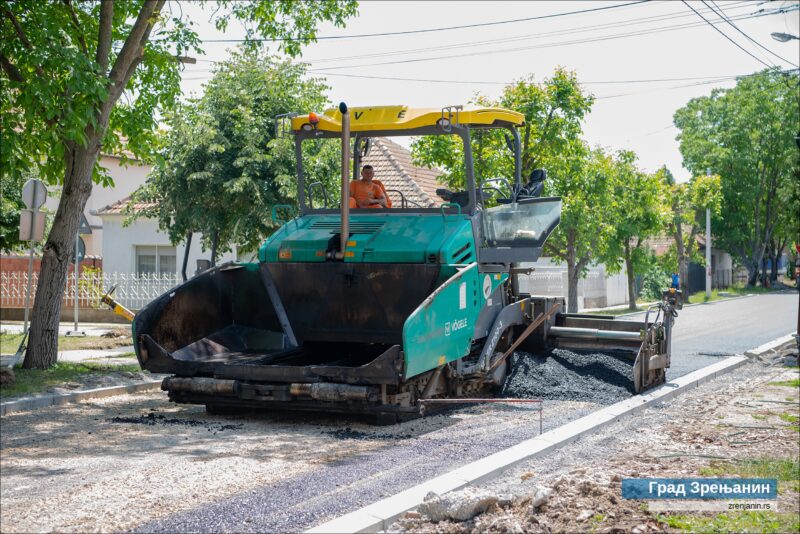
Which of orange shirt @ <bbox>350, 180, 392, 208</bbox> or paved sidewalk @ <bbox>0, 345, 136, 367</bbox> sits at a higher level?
orange shirt @ <bbox>350, 180, 392, 208</bbox>

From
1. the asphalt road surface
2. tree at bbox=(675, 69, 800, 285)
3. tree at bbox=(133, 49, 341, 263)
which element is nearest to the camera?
the asphalt road surface

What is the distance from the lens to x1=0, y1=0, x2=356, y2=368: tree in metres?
11.1

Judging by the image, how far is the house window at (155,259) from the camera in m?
30.1

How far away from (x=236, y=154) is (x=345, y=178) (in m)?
9.54

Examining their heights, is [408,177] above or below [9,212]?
above

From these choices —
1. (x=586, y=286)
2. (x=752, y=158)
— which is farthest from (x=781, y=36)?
(x=752, y=158)

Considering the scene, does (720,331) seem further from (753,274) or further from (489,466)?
(753,274)

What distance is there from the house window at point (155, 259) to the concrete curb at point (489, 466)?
2103 centimetres

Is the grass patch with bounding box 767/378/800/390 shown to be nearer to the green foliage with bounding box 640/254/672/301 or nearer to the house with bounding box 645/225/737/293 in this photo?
the green foliage with bounding box 640/254/672/301

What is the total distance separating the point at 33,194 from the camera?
13.4 metres

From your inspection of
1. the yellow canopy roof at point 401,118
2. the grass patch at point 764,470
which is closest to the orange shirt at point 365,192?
the yellow canopy roof at point 401,118

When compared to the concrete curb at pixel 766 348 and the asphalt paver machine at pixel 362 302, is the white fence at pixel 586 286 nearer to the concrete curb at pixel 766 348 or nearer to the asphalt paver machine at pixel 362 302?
the concrete curb at pixel 766 348

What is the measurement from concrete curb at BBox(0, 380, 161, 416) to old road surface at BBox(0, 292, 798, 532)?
6.5 inches

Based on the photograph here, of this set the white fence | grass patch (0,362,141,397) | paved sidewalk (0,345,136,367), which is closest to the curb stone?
grass patch (0,362,141,397)
